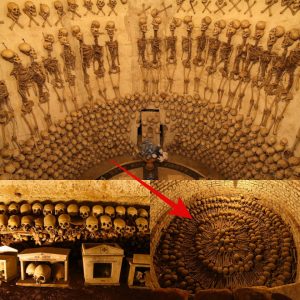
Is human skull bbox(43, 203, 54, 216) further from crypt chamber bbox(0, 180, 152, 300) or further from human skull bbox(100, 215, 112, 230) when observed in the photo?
human skull bbox(100, 215, 112, 230)

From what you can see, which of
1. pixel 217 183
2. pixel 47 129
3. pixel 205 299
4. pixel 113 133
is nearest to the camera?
pixel 205 299

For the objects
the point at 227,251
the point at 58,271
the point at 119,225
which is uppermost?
the point at 119,225

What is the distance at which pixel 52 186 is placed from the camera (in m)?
2.35

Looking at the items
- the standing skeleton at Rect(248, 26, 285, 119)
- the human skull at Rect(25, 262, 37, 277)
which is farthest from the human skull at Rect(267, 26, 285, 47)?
the human skull at Rect(25, 262, 37, 277)

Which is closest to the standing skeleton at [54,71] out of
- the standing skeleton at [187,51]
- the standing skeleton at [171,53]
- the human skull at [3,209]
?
the standing skeleton at [171,53]

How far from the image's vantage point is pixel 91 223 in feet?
7.55

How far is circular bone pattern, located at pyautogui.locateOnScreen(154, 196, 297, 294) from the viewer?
1.89 meters

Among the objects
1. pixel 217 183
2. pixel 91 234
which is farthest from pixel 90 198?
pixel 217 183

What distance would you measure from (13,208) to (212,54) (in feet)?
9.18

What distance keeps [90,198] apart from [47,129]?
1.79m

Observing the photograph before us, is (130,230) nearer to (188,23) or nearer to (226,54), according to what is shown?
(226,54)

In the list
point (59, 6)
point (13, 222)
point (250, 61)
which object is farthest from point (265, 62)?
point (13, 222)

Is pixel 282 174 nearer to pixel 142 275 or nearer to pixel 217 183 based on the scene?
pixel 217 183

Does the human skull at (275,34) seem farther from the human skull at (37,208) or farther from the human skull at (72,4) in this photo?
the human skull at (37,208)
